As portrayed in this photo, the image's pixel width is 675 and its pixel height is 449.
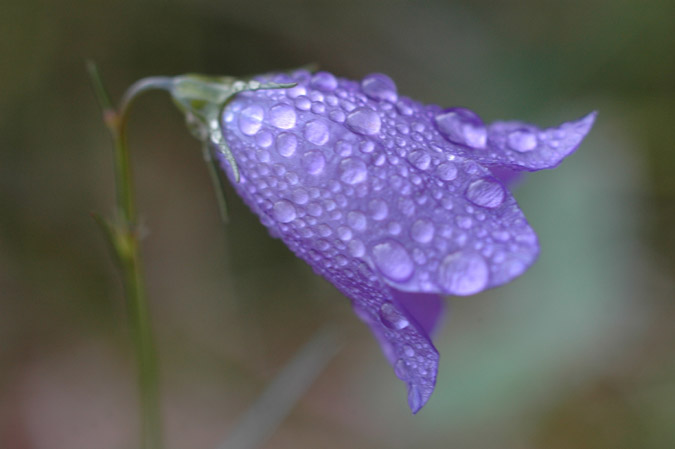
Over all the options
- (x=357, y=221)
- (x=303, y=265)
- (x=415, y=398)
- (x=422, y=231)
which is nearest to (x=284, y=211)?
(x=357, y=221)

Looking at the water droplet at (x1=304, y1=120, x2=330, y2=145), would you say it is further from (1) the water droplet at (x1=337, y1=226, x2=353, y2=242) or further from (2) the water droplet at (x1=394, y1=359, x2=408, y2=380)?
(2) the water droplet at (x1=394, y1=359, x2=408, y2=380)

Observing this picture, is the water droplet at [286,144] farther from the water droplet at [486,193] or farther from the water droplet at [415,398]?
the water droplet at [415,398]

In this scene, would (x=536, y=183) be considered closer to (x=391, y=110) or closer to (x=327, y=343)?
(x=327, y=343)

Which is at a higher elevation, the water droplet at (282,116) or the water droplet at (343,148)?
the water droplet at (343,148)

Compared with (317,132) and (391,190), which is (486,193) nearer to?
(391,190)

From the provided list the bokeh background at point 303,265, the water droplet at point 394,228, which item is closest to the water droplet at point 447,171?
the water droplet at point 394,228

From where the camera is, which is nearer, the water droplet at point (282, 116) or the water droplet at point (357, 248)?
the water droplet at point (357, 248)

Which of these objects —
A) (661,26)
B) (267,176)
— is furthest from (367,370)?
(661,26)
